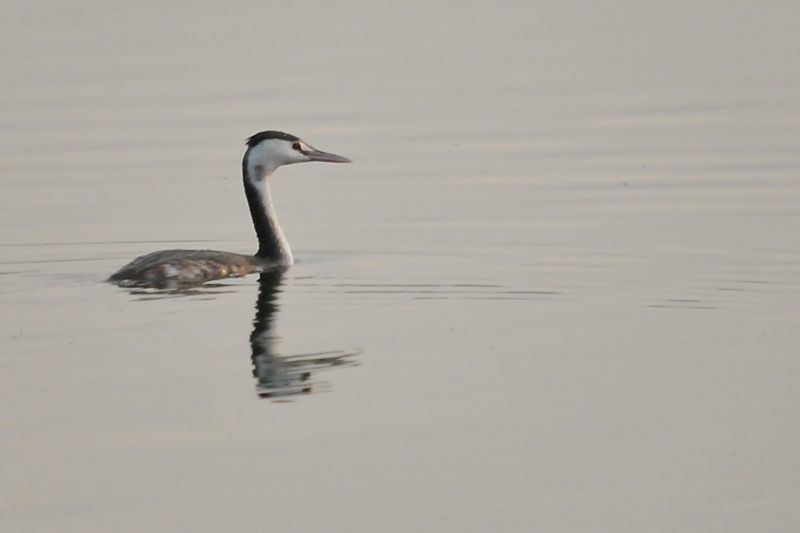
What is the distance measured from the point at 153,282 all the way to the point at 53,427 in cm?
428

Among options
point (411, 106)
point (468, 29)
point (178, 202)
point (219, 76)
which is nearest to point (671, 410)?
point (178, 202)

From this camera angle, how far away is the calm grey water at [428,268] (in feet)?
32.3

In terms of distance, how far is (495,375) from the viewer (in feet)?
38.6

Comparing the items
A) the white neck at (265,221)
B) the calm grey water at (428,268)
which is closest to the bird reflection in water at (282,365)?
the calm grey water at (428,268)

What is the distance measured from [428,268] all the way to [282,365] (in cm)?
326

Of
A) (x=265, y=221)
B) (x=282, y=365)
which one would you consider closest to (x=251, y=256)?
(x=265, y=221)

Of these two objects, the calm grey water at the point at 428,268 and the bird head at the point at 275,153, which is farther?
the bird head at the point at 275,153

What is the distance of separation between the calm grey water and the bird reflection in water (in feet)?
0.14

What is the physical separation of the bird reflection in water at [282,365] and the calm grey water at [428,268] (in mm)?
43

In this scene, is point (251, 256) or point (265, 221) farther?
point (265, 221)

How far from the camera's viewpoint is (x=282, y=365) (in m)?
12.3

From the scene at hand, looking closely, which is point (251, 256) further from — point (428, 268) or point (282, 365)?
point (282, 365)

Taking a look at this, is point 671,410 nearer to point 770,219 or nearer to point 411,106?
point 770,219

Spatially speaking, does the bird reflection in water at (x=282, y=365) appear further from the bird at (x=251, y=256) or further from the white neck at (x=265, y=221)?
the white neck at (x=265, y=221)
